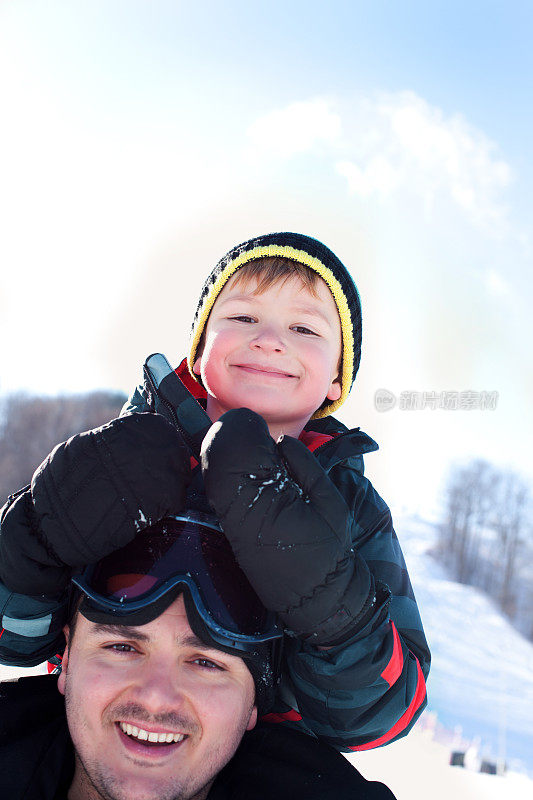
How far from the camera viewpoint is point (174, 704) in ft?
4.64

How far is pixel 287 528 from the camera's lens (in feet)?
4.28

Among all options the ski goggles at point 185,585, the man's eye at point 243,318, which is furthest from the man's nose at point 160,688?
the man's eye at point 243,318

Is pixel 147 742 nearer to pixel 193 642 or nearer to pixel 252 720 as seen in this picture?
pixel 193 642

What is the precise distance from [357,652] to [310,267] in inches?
52.5

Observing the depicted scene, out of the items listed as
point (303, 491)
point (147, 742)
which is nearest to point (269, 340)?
point (303, 491)

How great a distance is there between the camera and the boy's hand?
1.31m

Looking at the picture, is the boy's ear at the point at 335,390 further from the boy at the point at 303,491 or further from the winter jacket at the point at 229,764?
the winter jacket at the point at 229,764

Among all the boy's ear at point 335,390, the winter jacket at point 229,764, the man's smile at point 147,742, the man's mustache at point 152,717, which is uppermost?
the boy's ear at point 335,390

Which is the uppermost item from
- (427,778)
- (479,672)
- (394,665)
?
(394,665)

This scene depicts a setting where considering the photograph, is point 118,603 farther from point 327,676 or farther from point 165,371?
point 165,371

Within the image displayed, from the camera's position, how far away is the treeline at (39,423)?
137ft

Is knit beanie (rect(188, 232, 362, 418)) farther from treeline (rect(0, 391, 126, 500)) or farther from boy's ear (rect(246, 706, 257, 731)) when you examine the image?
treeline (rect(0, 391, 126, 500))

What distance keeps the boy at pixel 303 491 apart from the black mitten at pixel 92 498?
10mm

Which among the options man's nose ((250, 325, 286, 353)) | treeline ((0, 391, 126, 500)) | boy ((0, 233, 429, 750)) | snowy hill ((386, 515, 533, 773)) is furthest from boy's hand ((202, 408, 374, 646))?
treeline ((0, 391, 126, 500))
